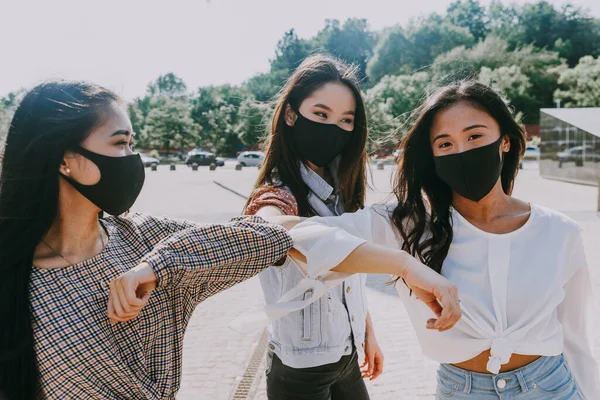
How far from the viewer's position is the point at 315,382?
1.96 m

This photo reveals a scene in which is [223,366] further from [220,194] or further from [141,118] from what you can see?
[141,118]

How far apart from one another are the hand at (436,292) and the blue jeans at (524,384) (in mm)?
443

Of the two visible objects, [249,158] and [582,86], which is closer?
[249,158]

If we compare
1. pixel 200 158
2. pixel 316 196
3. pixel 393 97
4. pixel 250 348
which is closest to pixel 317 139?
pixel 316 196

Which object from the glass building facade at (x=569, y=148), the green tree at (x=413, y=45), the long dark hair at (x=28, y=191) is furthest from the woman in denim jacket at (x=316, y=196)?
the green tree at (x=413, y=45)

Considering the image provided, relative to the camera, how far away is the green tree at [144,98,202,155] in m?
48.6

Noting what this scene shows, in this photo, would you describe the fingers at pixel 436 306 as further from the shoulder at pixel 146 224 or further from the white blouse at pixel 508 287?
the shoulder at pixel 146 224

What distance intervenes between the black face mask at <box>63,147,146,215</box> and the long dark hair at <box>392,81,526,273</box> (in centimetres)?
98

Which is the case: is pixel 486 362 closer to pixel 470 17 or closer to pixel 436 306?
pixel 436 306

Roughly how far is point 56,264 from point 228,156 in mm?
52136

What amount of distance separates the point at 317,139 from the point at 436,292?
36.7 inches

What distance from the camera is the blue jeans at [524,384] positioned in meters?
1.73

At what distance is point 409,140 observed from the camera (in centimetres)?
206

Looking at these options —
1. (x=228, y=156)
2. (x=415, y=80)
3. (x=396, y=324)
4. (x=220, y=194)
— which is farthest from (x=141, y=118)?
(x=396, y=324)
